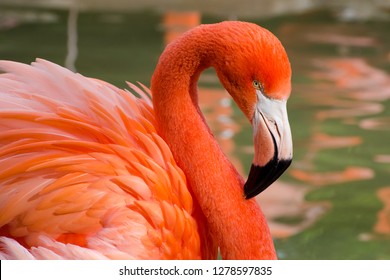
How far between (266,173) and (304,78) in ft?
11.8

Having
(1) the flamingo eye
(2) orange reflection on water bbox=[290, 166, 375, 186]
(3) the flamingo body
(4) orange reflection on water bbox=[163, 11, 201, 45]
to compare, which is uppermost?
(1) the flamingo eye

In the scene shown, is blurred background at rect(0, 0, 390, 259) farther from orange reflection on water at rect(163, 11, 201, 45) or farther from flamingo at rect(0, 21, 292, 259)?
flamingo at rect(0, 21, 292, 259)

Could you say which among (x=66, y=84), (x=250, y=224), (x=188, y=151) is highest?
(x=66, y=84)

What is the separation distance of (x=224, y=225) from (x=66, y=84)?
0.57 m

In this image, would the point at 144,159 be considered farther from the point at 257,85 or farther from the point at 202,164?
the point at 257,85

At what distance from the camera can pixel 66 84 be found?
86.7 inches

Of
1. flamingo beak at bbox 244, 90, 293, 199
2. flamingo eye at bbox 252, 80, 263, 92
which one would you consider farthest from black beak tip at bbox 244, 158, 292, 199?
flamingo eye at bbox 252, 80, 263, 92

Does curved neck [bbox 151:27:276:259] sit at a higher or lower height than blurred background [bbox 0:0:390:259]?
higher

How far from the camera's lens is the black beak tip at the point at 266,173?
78.0 inches

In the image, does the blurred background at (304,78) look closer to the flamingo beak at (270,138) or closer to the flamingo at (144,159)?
the flamingo at (144,159)

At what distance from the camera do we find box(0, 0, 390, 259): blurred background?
3.37 m

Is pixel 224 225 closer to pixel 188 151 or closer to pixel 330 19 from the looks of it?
pixel 188 151

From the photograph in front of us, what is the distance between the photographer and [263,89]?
1.98 metres

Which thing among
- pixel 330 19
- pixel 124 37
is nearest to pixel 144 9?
pixel 124 37
